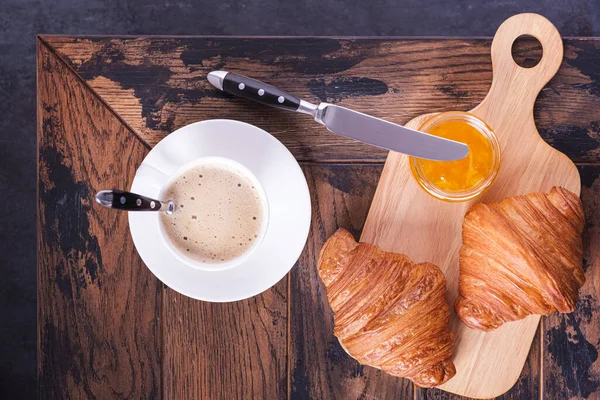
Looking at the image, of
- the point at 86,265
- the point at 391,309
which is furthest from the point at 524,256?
the point at 86,265

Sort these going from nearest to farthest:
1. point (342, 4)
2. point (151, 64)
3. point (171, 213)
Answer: point (171, 213)
point (151, 64)
point (342, 4)

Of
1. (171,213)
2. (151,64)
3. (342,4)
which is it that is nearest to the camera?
(171,213)

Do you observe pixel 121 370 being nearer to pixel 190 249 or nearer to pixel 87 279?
pixel 87 279

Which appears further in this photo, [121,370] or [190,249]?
[121,370]

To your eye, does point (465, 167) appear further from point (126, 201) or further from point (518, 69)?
point (126, 201)

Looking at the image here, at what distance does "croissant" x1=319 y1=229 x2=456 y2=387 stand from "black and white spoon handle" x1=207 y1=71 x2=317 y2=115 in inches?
11.7

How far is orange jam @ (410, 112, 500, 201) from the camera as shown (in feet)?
3.85

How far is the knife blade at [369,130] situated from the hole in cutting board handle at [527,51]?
0.27 m

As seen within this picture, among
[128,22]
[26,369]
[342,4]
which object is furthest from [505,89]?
[26,369]

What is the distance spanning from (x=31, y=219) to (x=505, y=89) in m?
1.38

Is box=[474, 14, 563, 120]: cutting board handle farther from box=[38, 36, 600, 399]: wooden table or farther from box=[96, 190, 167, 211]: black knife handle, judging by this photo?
box=[96, 190, 167, 211]: black knife handle

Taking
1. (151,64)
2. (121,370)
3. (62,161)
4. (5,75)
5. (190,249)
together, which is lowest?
(121,370)

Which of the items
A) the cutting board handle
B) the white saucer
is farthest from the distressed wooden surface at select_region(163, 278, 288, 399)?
the cutting board handle

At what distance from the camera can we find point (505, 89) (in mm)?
1226
